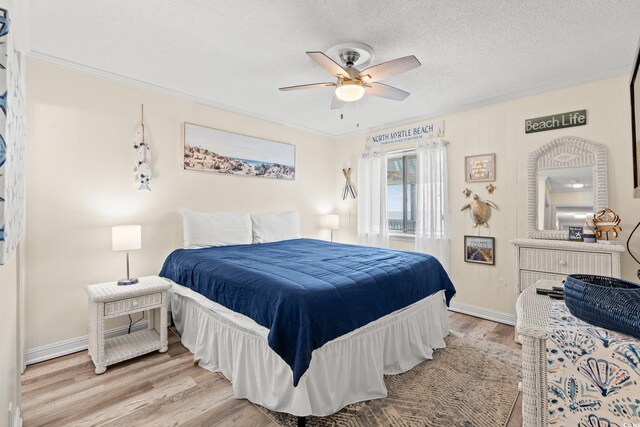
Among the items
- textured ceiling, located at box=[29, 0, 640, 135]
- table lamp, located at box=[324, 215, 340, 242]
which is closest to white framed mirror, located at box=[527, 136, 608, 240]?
textured ceiling, located at box=[29, 0, 640, 135]

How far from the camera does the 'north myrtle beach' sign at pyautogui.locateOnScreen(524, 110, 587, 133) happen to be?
2.96m

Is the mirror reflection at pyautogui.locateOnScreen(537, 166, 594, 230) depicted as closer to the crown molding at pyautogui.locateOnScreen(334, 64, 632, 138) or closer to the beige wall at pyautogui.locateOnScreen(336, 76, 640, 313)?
the beige wall at pyautogui.locateOnScreen(336, 76, 640, 313)

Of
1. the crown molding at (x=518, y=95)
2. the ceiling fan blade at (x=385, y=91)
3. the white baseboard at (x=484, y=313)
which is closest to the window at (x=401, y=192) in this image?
the crown molding at (x=518, y=95)

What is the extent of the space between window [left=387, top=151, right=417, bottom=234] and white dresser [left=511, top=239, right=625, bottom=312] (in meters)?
1.61

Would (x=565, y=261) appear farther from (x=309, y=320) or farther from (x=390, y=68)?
(x=309, y=320)

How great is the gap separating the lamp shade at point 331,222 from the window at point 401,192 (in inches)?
33.5

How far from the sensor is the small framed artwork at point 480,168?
11.5 ft

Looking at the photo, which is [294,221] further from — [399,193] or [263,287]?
[263,287]

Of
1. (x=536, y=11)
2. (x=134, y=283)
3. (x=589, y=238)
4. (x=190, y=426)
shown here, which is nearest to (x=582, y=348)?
(x=190, y=426)

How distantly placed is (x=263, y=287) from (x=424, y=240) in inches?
110

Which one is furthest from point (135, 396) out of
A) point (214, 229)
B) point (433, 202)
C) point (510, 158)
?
point (510, 158)

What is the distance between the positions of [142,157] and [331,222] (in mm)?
2837

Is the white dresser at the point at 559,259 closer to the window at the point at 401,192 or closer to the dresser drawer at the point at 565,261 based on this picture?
the dresser drawer at the point at 565,261

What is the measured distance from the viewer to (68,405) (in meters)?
1.94
